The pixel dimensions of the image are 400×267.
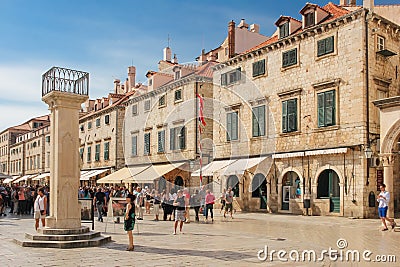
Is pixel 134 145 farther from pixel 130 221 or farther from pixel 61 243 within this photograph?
pixel 130 221

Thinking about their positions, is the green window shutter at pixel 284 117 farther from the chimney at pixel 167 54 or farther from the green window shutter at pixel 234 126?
the chimney at pixel 167 54

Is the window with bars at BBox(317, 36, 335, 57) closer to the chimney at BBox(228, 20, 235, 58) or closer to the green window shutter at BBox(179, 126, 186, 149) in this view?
the chimney at BBox(228, 20, 235, 58)

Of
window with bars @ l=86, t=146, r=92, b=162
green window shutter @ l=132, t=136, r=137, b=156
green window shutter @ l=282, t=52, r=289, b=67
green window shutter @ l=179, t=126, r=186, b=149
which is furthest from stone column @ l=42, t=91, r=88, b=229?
window with bars @ l=86, t=146, r=92, b=162

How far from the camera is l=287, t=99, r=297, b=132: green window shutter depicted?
24.0m

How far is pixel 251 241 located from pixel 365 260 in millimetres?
3641

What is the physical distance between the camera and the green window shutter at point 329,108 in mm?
21891

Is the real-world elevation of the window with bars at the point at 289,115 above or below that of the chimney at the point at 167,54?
below

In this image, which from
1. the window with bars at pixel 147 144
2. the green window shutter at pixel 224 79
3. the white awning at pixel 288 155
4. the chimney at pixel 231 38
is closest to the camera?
the white awning at pixel 288 155

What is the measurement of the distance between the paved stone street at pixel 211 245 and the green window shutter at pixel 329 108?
544cm

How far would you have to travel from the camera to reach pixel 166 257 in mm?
10047

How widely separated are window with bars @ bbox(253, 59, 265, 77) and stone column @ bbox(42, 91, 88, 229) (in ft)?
51.2

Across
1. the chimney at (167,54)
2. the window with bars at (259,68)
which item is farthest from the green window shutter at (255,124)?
the chimney at (167,54)

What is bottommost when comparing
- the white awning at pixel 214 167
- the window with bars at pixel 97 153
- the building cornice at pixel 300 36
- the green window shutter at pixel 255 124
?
the white awning at pixel 214 167

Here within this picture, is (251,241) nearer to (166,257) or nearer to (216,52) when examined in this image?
(166,257)
